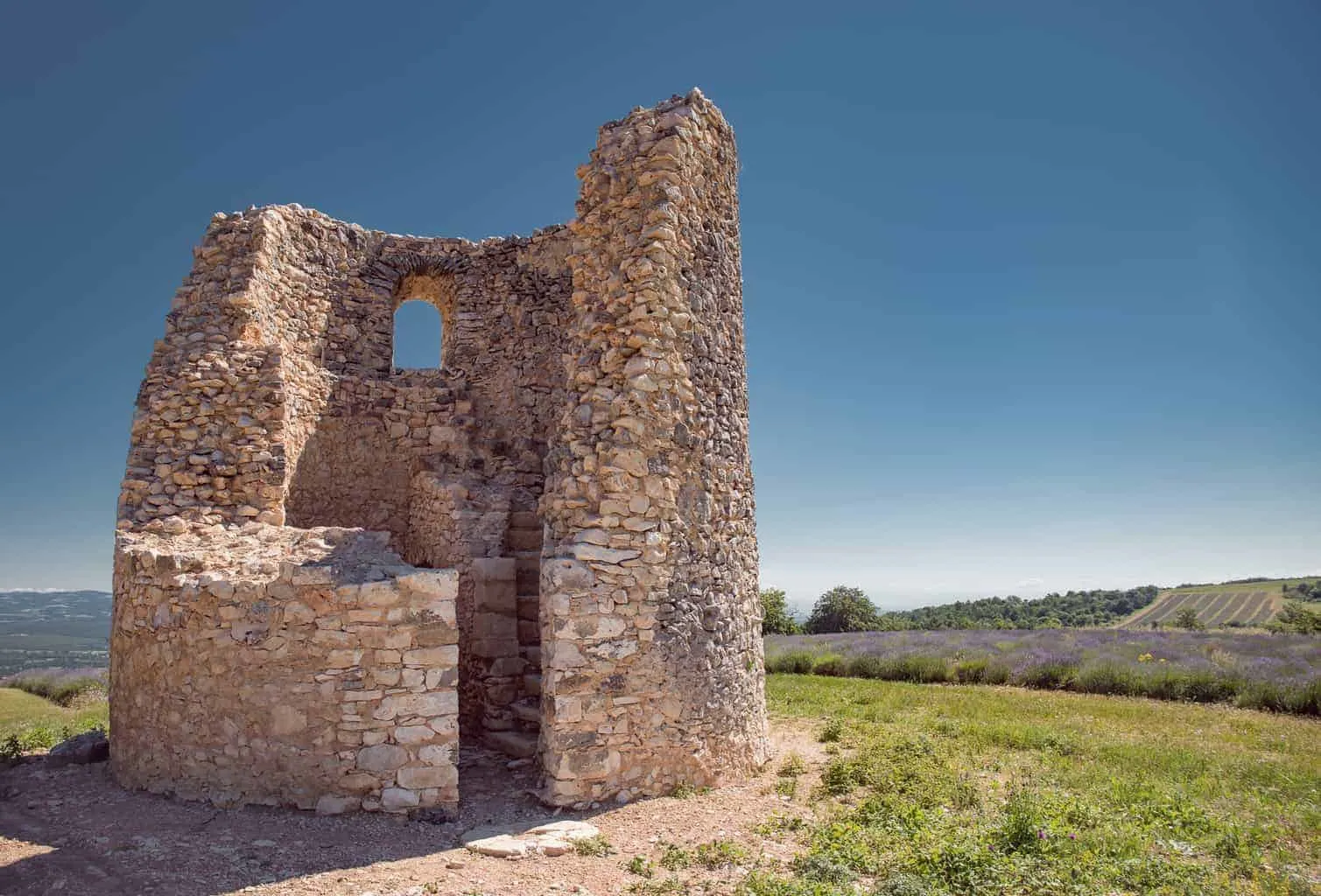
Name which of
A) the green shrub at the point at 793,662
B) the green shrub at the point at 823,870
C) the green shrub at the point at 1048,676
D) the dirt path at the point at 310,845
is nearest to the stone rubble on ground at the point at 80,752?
the dirt path at the point at 310,845

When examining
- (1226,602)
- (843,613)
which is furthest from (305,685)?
(1226,602)

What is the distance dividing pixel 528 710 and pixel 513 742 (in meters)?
0.42

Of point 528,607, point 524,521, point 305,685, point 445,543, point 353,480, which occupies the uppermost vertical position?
point 353,480

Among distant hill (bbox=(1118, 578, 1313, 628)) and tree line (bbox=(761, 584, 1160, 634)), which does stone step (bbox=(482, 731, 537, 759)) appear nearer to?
tree line (bbox=(761, 584, 1160, 634))

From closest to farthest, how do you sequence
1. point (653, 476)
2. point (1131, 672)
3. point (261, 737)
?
point (261, 737)
point (653, 476)
point (1131, 672)

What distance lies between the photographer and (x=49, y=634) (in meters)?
32.2

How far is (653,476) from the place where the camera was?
329 inches

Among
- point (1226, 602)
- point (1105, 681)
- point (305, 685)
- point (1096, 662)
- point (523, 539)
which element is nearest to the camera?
point (305, 685)

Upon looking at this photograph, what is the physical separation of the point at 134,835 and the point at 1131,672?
19.4 m

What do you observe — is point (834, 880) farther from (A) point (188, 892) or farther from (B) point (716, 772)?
(A) point (188, 892)

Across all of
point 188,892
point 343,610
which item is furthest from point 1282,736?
point 188,892

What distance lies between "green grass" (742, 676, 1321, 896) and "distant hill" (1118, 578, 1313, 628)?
2781 cm

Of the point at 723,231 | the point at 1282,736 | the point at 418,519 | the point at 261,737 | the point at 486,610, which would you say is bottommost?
the point at 1282,736

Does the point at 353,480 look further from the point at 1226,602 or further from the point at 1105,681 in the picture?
the point at 1226,602
